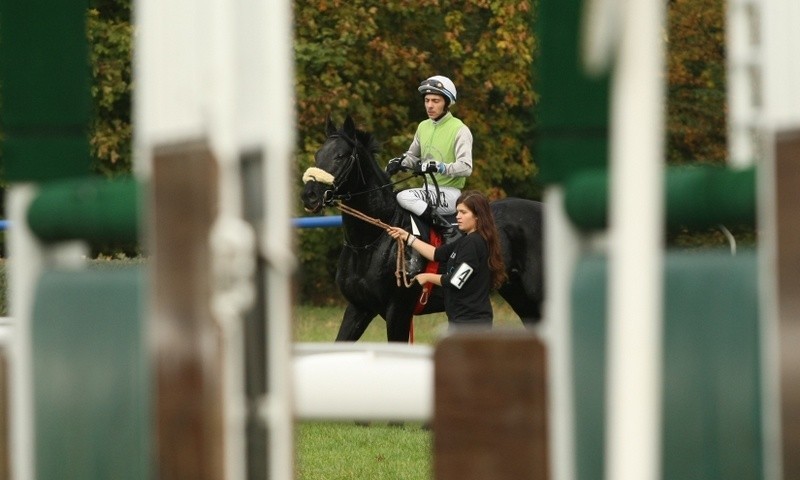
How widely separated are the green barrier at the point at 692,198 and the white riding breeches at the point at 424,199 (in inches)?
330

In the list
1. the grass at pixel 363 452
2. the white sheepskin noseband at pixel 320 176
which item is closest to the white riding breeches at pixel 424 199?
the white sheepskin noseband at pixel 320 176

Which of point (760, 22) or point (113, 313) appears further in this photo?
point (113, 313)

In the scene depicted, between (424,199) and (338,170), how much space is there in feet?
1.79

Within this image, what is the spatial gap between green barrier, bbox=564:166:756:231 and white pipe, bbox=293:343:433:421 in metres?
0.30

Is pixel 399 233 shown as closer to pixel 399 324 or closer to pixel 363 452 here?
pixel 399 324

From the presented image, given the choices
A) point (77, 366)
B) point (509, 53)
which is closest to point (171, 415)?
point (77, 366)

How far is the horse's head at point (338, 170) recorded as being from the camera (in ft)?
33.4

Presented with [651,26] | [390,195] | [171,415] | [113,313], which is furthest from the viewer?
[390,195]

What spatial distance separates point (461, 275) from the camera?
881 cm

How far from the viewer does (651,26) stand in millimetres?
1167

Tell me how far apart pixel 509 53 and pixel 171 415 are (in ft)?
71.5

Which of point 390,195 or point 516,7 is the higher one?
point 516,7

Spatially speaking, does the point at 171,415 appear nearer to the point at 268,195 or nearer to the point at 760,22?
the point at 268,195

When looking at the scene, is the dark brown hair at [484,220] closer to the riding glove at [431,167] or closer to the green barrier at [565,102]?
the riding glove at [431,167]
